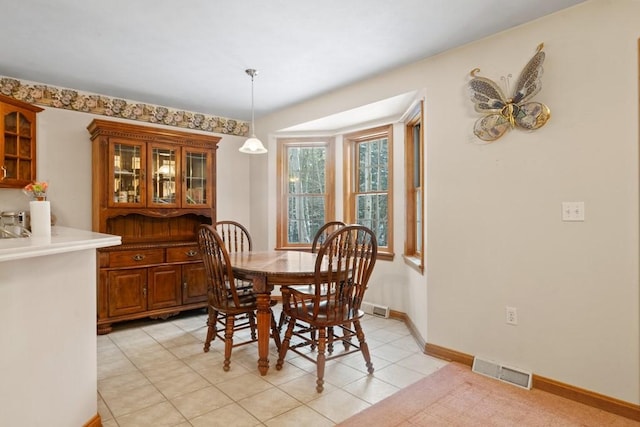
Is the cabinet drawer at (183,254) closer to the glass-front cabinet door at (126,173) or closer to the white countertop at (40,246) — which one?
the glass-front cabinet door at (126,173)

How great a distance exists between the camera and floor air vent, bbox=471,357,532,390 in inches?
93.6

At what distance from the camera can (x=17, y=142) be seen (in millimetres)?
3168

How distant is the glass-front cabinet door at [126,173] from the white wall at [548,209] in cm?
283

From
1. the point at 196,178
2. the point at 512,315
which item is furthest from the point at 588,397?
the point at 196,178

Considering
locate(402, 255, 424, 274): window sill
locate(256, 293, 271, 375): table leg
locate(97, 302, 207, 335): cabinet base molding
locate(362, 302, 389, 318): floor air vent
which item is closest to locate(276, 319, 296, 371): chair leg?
locate(256, 293, 271, 375): table leg

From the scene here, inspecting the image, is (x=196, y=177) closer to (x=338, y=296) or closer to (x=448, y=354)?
(x=338, y=296)

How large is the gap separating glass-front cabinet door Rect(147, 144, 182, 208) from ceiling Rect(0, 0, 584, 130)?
2.12 feet

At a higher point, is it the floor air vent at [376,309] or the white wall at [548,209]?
the white wall at [548,209]

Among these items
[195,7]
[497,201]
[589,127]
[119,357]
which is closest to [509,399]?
[497,201]

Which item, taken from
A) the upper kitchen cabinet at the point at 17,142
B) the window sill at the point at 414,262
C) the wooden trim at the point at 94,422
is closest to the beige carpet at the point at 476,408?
the window sill at the point at 414,262

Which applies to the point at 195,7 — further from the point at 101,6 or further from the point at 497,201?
the point at 497,201

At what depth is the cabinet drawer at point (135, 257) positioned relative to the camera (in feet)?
11.6

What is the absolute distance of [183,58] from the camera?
9.89ft

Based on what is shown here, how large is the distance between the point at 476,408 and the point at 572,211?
1.33m
